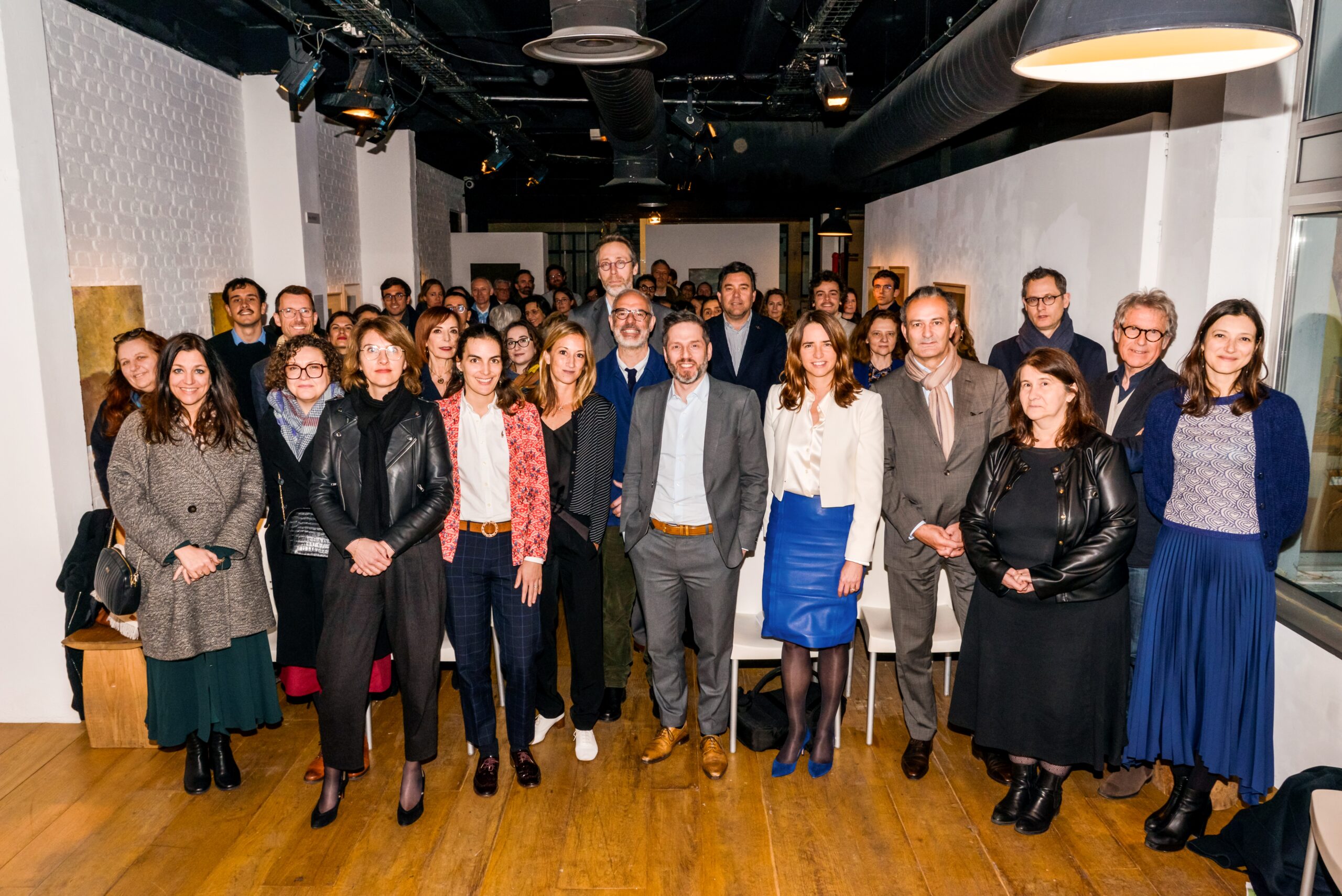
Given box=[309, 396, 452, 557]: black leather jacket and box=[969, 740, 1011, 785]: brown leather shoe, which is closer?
box=[309, 396, 452, 557]: black leather jacket

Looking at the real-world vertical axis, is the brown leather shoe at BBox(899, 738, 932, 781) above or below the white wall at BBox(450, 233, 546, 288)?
below

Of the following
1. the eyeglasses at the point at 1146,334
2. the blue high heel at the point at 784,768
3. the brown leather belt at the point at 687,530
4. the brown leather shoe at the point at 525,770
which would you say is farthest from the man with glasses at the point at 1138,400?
the brown leather shoe at the point at 525,770

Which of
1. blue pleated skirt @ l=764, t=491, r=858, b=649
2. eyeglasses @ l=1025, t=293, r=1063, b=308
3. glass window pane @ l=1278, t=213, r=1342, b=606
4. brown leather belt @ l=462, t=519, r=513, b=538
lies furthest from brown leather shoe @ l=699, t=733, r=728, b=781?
eyeglasses @ l=1025, t=293, r=1063, b=308

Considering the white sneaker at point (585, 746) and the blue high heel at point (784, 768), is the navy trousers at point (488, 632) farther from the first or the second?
the blue high heel at point (784, 768)

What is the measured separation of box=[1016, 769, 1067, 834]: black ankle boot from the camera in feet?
11.6

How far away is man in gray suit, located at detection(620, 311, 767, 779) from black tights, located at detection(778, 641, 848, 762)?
272 mm

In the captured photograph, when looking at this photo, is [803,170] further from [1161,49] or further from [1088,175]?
[1161,49]

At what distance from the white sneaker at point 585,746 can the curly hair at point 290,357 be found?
72.4 inches

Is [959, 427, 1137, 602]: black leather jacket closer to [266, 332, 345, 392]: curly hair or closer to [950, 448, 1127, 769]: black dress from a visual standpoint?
[950, 448, 1127, 769]: black dress

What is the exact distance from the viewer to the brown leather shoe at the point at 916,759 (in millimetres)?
3932

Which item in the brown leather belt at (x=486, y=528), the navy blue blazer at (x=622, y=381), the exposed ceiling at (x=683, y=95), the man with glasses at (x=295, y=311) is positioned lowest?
the brown leather belt at (x=486, y=528)

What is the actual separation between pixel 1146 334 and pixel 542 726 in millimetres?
3027

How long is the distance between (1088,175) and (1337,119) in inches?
93.7

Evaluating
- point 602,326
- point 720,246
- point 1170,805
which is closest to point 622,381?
point 602,326
